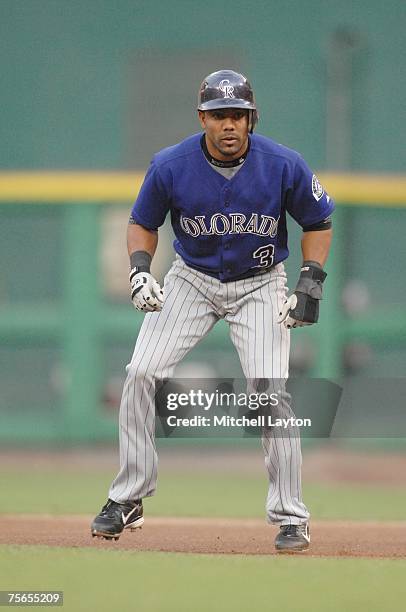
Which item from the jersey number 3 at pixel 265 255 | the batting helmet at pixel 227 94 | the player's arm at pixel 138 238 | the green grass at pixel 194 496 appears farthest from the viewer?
the green grass at pixel 194 496

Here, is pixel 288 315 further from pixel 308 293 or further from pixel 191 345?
pixel 191 345

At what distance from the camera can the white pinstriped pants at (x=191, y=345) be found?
5402 millimetres

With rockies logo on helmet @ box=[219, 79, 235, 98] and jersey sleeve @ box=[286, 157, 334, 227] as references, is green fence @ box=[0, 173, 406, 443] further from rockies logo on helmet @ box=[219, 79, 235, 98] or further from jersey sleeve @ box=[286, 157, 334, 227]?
rockies logo on helmet @ box=[219, 79, 235, 98]

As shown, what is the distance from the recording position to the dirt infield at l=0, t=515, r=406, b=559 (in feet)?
18.2

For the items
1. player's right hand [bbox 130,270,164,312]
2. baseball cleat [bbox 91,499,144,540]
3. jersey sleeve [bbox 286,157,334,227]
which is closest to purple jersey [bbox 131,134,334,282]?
jersey sleeve [bbox 286,157,334,227]

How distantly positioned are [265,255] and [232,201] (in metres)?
0.26

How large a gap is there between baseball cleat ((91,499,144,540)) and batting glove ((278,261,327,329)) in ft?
2.84

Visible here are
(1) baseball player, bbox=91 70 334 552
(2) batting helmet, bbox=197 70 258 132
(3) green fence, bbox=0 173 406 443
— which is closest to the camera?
(2) batting helmet, bbox=197 70 258 132

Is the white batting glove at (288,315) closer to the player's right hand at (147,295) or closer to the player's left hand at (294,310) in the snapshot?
the player's left hand at (294,310)

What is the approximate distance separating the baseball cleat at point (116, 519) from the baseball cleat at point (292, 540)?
1.74ft

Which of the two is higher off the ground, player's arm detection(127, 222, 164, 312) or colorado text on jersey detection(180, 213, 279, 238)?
colorado text on jersey detection(180, 213, 279, 238)

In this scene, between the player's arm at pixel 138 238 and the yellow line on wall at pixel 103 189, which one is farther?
the yellow line on wall at pixel 103 189

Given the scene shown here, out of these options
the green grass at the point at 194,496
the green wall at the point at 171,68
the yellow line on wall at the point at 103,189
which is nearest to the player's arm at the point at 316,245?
the green grass at the point at 194,496

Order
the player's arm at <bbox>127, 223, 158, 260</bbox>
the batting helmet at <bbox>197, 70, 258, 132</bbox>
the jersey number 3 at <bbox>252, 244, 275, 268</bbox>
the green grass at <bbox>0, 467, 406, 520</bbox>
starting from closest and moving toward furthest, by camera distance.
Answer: the batting helmet at <bbox>197, 70, 258, 132</bbox> < the jersey number 3 at <bbox>252, 244, 275, 268</bbox> < the player's arm at <bbox>127, 223, 158, 260</bbox> < the green grass at <bbox>0, 467, 406, 520</bbox>
